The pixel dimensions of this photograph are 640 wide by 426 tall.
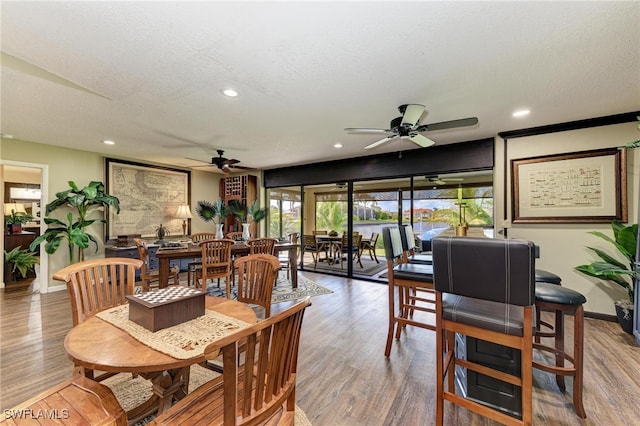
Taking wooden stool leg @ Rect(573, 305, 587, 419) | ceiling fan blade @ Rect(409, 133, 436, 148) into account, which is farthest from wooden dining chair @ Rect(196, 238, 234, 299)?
wooden stool leg @ Rect(573, 305, 587, 419)

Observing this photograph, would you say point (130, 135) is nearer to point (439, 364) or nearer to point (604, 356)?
point (439, 364)

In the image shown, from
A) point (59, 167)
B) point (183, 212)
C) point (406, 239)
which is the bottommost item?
point (406, 239)

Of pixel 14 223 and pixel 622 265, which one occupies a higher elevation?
pixel 14 223

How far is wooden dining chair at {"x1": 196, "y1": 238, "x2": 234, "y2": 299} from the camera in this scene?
145 inches

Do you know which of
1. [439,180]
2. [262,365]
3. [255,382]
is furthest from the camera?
[439,180]

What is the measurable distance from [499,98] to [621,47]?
88cm

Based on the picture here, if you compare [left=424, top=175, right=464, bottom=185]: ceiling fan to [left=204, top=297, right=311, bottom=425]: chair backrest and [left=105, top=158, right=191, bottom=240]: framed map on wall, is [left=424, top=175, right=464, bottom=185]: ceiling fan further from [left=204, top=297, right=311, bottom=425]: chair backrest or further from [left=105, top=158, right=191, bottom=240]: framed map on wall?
[left=105, top=158, right=191, bottom=240]: framed map on wall

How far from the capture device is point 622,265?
9.73 feet

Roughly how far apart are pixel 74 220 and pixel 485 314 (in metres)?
6.31

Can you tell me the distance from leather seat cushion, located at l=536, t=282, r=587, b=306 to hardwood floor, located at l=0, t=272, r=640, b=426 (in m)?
0.73

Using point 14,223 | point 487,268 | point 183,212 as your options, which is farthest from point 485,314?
point 14,223

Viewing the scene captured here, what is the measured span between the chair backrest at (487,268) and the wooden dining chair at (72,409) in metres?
1.68

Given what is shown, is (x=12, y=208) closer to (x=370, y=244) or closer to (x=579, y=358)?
(x=370, y=244)

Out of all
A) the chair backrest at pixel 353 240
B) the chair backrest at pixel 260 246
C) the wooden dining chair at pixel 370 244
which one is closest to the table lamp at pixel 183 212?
the chair backrest at pixel 260 246
